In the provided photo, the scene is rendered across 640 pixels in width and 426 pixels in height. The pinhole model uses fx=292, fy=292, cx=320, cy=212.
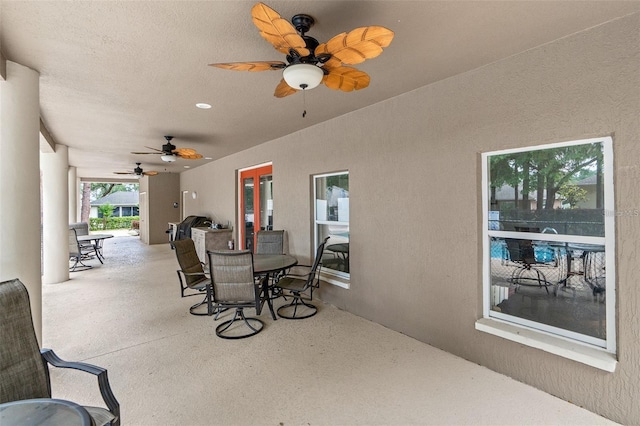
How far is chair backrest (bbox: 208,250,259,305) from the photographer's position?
311 cm

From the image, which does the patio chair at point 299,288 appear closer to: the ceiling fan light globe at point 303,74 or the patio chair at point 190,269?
the patio chair at point 190,269

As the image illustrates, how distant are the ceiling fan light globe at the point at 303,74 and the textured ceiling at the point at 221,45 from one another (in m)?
0.36

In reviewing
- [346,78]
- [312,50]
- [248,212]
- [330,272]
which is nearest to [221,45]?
[312,50]

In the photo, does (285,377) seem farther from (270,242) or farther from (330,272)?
(270,242)

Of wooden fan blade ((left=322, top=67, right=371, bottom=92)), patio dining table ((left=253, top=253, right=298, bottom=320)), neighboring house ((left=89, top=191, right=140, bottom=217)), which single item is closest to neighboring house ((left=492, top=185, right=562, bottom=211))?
wooden fan blade ((left=322, top=67, right=371, bottom=92))

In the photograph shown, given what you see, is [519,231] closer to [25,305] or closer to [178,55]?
[178,55]

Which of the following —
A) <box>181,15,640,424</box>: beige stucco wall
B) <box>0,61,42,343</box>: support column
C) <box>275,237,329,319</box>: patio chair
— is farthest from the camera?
<box>275,237,329,319</box>: patio chair

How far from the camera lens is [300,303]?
4.35m

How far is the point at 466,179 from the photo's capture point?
2.73m

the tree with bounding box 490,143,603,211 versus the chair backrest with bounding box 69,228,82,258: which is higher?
the tree with bounding box 490,143,603,211

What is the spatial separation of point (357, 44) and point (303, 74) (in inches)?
14.7

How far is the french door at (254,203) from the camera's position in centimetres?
616

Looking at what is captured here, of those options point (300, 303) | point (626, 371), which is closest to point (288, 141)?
point (300, 303)

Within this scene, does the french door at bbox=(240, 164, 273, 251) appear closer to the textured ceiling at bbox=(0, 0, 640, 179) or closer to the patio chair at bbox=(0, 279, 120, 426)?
the textured ceiling at bbox=(0, 0, 640, 179)
